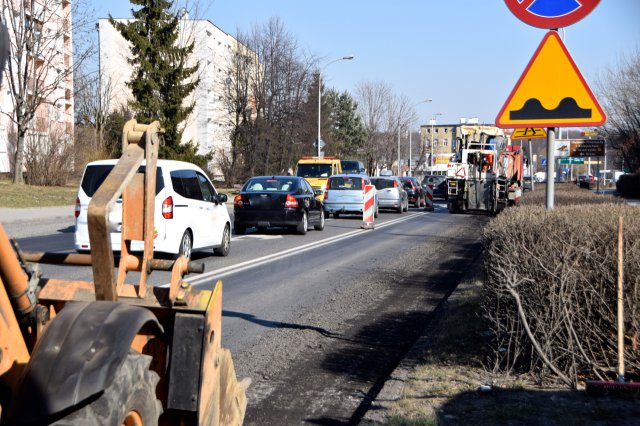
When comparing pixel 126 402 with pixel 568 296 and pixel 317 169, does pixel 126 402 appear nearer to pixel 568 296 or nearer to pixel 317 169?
pixel 568 296

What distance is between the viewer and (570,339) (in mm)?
5176

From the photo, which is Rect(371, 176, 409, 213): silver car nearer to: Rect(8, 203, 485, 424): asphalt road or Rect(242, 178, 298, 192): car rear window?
Rect(242, 178, 298, 192): car rear window

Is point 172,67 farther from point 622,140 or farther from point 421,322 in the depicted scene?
point 421,322

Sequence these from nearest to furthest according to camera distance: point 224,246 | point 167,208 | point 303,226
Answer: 1. point 167,208
2. point 224,246
3. point 303,226

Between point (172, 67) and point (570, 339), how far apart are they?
125 ft

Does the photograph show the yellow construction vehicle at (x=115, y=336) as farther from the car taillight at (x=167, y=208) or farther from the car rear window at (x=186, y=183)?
the car rear window at (x=186, y=183)

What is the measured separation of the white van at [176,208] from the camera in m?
12.2

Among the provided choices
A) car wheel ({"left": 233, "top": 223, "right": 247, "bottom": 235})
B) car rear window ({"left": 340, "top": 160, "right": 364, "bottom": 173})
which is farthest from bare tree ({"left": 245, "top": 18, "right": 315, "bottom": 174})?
car wheel ({"left": 233, "top": 223, "right": 247, "bottom": 235})

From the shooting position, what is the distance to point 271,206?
63.7 ft

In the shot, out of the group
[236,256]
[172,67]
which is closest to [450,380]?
[236,256]

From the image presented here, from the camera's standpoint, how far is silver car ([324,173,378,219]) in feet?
93.1

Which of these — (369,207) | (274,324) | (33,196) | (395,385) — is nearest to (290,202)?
(369,207)

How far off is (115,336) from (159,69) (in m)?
39.8

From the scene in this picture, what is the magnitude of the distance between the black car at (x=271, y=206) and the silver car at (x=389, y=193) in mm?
14432
